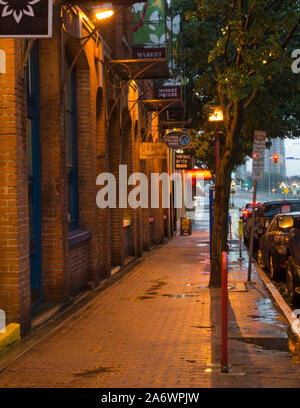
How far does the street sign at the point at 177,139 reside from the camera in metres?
21.0

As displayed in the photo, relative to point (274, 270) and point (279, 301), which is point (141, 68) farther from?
point (279, 301)

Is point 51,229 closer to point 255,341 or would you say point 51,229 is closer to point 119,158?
point 255,341

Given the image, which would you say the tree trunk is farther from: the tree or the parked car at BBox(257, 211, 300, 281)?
the parked car at BBox(257, 211, 300, 281)

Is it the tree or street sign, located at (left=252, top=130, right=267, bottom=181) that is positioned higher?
the tree

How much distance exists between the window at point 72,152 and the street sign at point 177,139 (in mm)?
8916

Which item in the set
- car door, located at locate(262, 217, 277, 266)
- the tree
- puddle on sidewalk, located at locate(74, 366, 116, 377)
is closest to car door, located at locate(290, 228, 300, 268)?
the tree

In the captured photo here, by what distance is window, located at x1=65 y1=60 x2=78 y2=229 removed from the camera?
1216 centimetres

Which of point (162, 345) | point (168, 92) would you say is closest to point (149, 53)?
point (168, 92)

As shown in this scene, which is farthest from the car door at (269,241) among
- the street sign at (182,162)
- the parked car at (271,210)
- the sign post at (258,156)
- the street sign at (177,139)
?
the street sign at (182,162)

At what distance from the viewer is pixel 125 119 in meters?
17.7

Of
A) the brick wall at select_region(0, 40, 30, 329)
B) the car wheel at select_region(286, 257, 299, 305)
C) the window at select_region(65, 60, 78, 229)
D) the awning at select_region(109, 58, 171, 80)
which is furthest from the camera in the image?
the awning at select_region(109, 58, 171, 80)

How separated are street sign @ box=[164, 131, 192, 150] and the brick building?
4.58 m

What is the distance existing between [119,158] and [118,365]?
9.97m

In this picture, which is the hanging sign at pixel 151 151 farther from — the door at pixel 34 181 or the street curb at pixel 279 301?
the door at pixel 34 181
